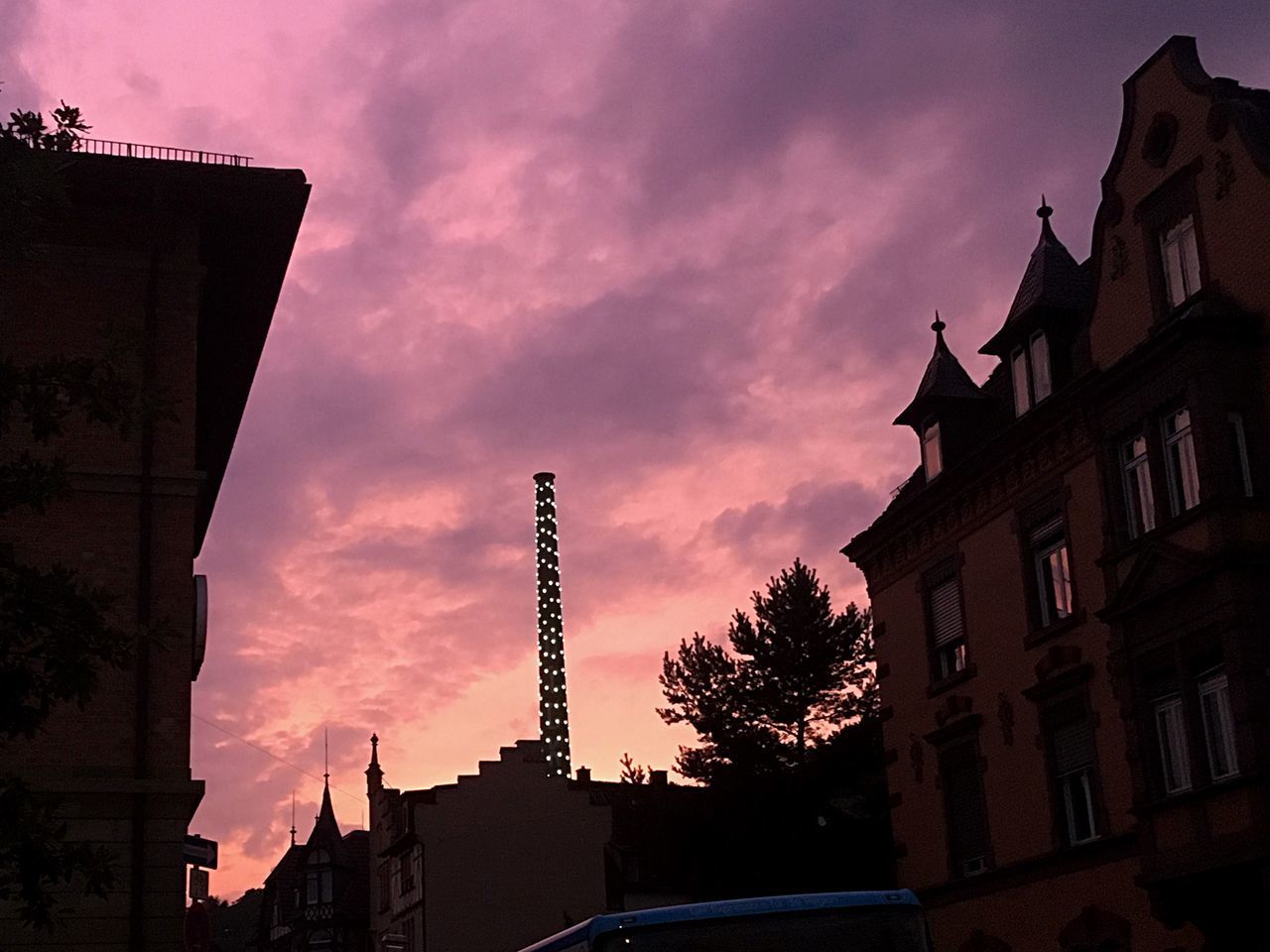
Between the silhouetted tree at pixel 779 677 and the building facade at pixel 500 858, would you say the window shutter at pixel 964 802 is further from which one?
the building facade at pixel 500 858

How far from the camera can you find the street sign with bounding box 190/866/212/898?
21406 millimetres

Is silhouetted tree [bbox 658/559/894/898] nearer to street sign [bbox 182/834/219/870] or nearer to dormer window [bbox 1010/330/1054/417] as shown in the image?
dormer window [bbox 1010/330/1054/417]

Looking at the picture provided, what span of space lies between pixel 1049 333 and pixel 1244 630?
26.4 feet

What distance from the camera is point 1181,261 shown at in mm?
25922

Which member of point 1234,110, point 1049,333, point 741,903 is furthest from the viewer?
point 1049,333

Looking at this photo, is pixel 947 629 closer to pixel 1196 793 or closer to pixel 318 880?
pixel 1196 793

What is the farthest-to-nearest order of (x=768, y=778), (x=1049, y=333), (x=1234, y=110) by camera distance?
(x=768, y=778)
(x=1049, y=333)
(x=1234, y=110)

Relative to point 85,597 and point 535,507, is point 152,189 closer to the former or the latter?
point 85,597

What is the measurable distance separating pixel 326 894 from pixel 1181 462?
6834cm

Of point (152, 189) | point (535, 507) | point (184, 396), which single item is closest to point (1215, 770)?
point (184, 396)

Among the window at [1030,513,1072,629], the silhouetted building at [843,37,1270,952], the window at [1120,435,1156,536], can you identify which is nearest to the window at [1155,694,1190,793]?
the silhouetted building at [843,37,1270,952]

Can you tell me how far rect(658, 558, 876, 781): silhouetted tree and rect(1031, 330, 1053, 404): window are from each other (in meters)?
19.2

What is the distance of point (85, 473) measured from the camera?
82.0 feet

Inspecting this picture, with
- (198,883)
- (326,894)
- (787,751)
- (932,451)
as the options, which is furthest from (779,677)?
(326,894)
